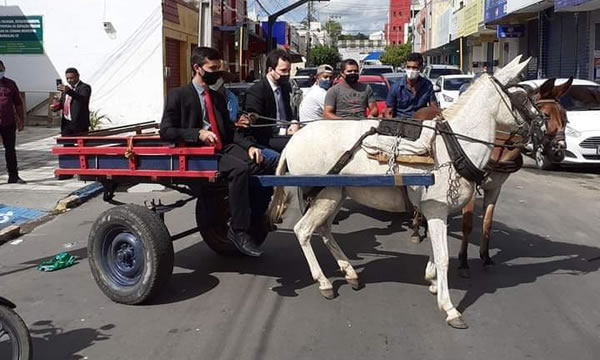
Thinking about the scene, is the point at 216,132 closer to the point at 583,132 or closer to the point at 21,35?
the point at 583,132

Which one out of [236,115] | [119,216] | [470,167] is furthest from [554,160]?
[119,216]

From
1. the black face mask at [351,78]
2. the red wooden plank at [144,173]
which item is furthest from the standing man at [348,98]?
the red wooden plank at [144,173]

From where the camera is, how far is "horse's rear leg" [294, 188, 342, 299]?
5.73m

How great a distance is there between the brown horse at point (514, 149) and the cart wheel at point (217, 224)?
6.93 ft

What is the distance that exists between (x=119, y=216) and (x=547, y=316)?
11.9 feet

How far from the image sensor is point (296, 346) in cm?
482

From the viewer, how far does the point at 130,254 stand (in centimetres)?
580

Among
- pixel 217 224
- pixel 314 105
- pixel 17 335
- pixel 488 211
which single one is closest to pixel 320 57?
pixel 314 105

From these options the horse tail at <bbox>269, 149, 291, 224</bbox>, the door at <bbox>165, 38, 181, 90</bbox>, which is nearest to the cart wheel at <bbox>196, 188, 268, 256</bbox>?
the horse tail at <bbox>269, 149, 291, 224</bbox>

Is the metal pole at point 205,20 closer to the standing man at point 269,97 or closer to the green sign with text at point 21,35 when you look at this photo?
the standing man at point 269,97

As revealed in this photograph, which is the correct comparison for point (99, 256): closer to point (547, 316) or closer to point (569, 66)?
point (547, 316)

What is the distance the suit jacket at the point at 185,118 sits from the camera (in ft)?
18.5

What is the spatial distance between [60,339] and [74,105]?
668 centimetres

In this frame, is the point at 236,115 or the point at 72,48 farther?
the point at 72,48
